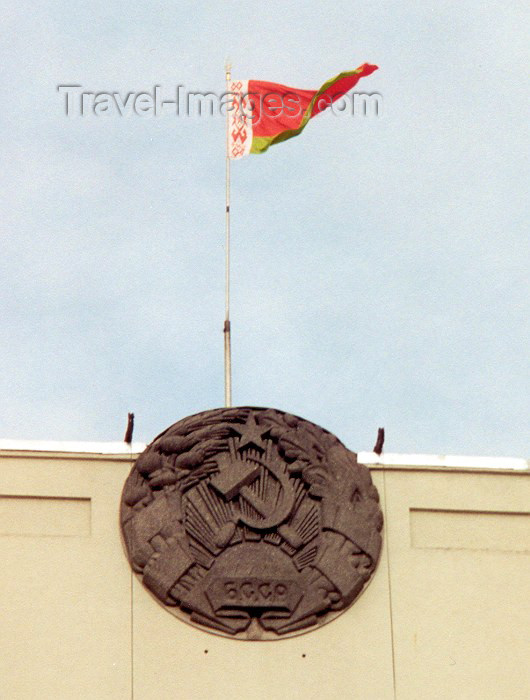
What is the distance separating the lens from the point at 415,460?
1670 cm

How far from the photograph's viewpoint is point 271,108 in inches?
754

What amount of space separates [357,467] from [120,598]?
8.41ft

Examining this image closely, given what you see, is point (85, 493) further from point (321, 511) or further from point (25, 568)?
point (321, 511)

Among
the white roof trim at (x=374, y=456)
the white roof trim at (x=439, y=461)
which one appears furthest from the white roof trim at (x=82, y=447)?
the white roof trim at (x=439, y=461)

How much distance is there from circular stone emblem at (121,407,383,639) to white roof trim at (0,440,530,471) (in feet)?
0.77

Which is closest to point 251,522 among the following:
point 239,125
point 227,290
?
point 227,290

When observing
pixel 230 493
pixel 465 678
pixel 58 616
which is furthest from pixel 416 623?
pixel 58 616

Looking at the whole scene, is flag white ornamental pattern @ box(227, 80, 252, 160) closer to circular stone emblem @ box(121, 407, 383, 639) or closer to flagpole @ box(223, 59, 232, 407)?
flagpole @ box(223, 59, 232, 407)

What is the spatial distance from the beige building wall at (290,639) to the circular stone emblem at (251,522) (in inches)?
7.4

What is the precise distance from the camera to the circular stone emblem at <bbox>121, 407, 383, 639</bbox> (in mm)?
15711

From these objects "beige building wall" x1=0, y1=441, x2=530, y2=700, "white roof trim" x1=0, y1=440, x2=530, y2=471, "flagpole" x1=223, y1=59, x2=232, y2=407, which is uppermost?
"flagpole" x1=223, y1=59, x2=232, y2=407

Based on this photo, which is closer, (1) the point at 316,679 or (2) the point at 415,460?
(1) the point at 316,679

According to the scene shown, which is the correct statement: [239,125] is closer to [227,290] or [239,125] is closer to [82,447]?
[227,290]

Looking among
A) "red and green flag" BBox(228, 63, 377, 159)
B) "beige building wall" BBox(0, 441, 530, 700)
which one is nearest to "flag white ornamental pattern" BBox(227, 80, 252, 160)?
"red and green flag" BBox(228, 63, 377, 159)
